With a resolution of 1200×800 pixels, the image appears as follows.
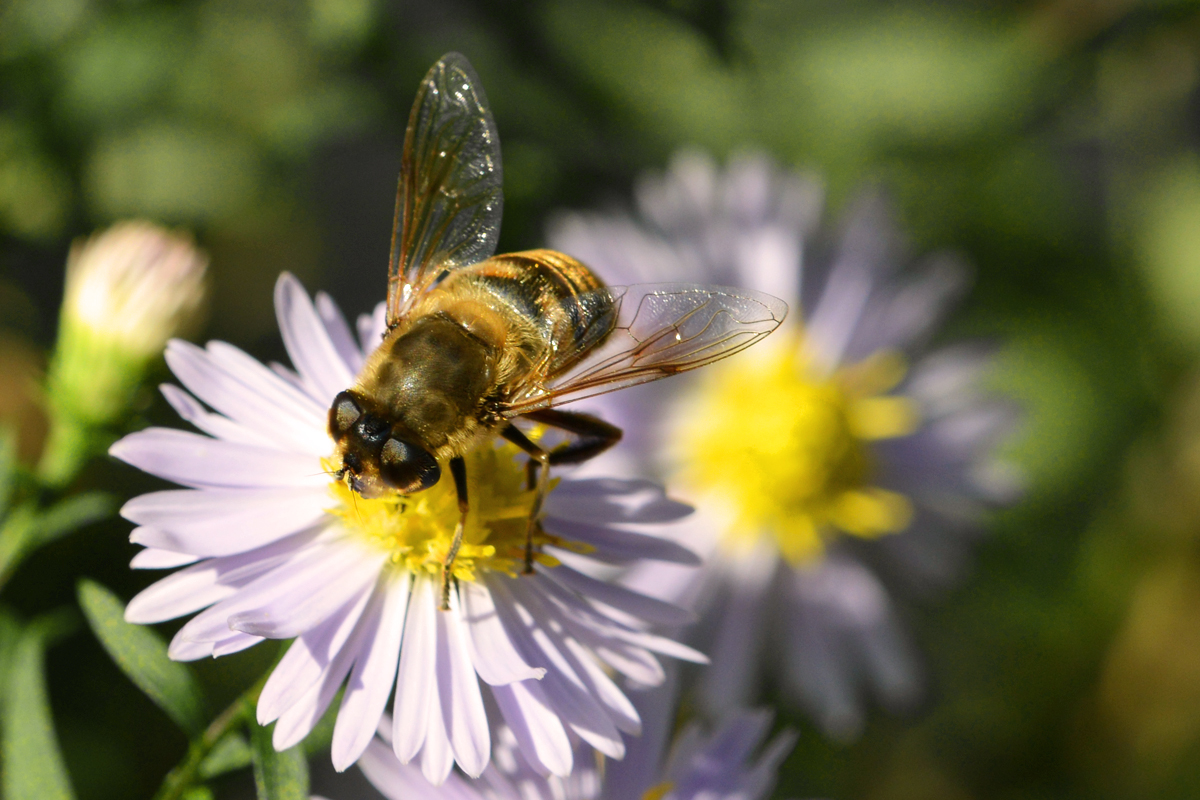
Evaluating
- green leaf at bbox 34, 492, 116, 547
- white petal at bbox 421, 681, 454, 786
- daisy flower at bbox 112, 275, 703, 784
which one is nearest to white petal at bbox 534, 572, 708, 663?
daisy flower at bbox 112, 275, 703, 784

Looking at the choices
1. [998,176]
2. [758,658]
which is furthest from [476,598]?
[998,176]

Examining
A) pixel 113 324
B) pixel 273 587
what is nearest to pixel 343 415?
pixel 273 587

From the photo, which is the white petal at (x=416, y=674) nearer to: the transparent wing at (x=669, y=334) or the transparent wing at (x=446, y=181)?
the transparent wing at (x=669, y=334)

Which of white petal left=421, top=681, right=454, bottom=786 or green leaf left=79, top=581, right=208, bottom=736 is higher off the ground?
white petal left=421, top=681, right=454, bottom=786

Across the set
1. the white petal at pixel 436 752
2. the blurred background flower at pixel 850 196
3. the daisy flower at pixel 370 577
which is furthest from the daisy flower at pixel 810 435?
the white petal at pixel 436 752

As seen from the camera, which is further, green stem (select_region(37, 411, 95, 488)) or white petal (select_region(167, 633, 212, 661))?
green stem (select_region(37, 411, 95, 488))

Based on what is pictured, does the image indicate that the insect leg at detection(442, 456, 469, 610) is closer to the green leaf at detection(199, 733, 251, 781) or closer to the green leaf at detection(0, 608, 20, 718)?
the green leaf at detection(199, 733, 251, 781)

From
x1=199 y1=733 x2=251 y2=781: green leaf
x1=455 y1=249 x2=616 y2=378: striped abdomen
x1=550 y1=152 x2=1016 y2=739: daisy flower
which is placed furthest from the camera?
x1=550 y1=152 x2=1016 y2=739: daisy flower
